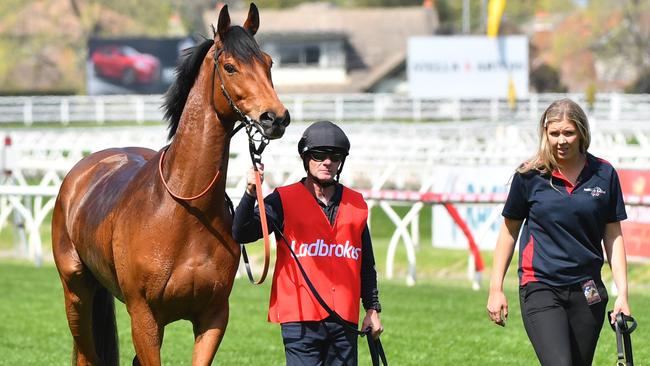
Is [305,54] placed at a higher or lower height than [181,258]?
higher

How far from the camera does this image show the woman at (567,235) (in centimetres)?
593

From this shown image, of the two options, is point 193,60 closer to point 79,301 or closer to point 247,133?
point 247,133

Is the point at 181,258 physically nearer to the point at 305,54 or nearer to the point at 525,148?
the point at 525,148

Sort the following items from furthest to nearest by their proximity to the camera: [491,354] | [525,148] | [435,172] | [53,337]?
[525,148]
[435,172]
[53,337]
[491,354]

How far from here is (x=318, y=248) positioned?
5.96 m

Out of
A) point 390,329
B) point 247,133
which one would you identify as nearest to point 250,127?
point 247,133

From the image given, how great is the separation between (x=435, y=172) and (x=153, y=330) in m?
10.3

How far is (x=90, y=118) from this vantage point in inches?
1939

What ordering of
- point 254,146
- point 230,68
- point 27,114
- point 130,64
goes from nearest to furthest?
point 254,146
point 230,68
point 27,114
point 130,64

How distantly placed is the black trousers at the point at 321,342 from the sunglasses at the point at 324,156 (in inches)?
27.3

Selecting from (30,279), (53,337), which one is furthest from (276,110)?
(30,279)

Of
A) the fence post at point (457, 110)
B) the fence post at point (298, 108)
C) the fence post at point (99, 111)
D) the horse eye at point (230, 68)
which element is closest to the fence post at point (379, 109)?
the fence post at point (298, 108)

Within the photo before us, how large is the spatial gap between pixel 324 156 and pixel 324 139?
0.07 metres

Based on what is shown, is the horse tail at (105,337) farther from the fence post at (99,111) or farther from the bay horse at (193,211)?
A: the fence post at (99,111)
